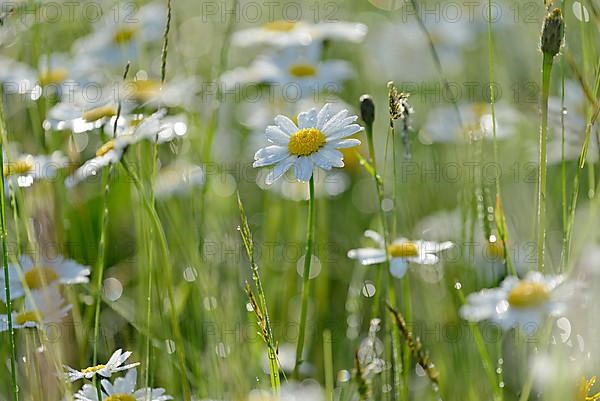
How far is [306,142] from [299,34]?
1.09 metres

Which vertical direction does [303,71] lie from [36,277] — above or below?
above

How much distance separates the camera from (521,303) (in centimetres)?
108

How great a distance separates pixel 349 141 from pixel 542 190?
261 millimetres

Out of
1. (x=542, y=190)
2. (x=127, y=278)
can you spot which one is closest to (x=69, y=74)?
(x=127, y=278)

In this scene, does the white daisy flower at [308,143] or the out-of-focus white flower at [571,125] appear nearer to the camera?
the white daisy flower at [308,143]

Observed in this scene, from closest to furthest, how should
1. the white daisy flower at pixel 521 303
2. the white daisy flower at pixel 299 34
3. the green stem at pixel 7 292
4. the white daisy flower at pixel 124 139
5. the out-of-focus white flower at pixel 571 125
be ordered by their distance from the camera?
the white daisy flower at pixel 521 303 → the green stem at pixel 7 292 → the white daisy flower at pixel 124 139 → the out-of-focus white flower at pixel 571 125 → the white daisy flower at pixel 299 34

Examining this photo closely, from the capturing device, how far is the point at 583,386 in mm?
1131

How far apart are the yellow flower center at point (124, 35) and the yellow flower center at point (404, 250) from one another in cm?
126

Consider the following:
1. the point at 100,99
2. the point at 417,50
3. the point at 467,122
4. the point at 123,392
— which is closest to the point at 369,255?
the point at 123,392

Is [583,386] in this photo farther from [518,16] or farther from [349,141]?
[518,16]

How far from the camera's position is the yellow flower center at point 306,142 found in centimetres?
131

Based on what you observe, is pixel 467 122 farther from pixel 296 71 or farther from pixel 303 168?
pixel 303 168

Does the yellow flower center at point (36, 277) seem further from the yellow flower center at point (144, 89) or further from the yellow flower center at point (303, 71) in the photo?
the yellow flower center at point (303, 71)

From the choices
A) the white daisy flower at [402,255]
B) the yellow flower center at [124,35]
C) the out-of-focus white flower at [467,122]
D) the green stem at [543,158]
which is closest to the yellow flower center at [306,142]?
the white daisy flower at [402,255]
